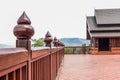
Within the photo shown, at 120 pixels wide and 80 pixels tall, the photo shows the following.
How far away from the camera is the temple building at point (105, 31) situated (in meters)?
30.7

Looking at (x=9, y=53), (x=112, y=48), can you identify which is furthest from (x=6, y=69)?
(x=112, y=48)

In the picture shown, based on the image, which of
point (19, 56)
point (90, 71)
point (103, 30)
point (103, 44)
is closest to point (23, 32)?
point (19, 56)

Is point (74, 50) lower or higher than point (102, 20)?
lower

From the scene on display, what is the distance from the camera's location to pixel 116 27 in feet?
110

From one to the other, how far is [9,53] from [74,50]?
31551 mm

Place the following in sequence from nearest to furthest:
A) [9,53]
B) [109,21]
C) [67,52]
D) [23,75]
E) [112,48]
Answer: [9,53] < [23,75] < [112,48] < [67,52] < [109,21]

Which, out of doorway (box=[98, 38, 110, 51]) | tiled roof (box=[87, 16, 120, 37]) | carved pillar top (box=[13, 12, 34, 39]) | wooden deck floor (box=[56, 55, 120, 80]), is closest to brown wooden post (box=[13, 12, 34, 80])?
carved pillar top (box=[13, 12, 34, 39])

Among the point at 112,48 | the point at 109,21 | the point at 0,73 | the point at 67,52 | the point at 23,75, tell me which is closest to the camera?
the point at 0,73

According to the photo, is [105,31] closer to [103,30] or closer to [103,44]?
[103,30]

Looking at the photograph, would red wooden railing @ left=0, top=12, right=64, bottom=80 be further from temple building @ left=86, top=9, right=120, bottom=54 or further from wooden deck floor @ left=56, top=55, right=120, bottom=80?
temple building @ left=86, top=9, right=120, bottom=54

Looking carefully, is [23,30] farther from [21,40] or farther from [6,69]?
[6,69]

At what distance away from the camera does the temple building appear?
3070 centimetres

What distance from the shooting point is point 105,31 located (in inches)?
1297

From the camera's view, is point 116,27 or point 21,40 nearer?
point 21,40
